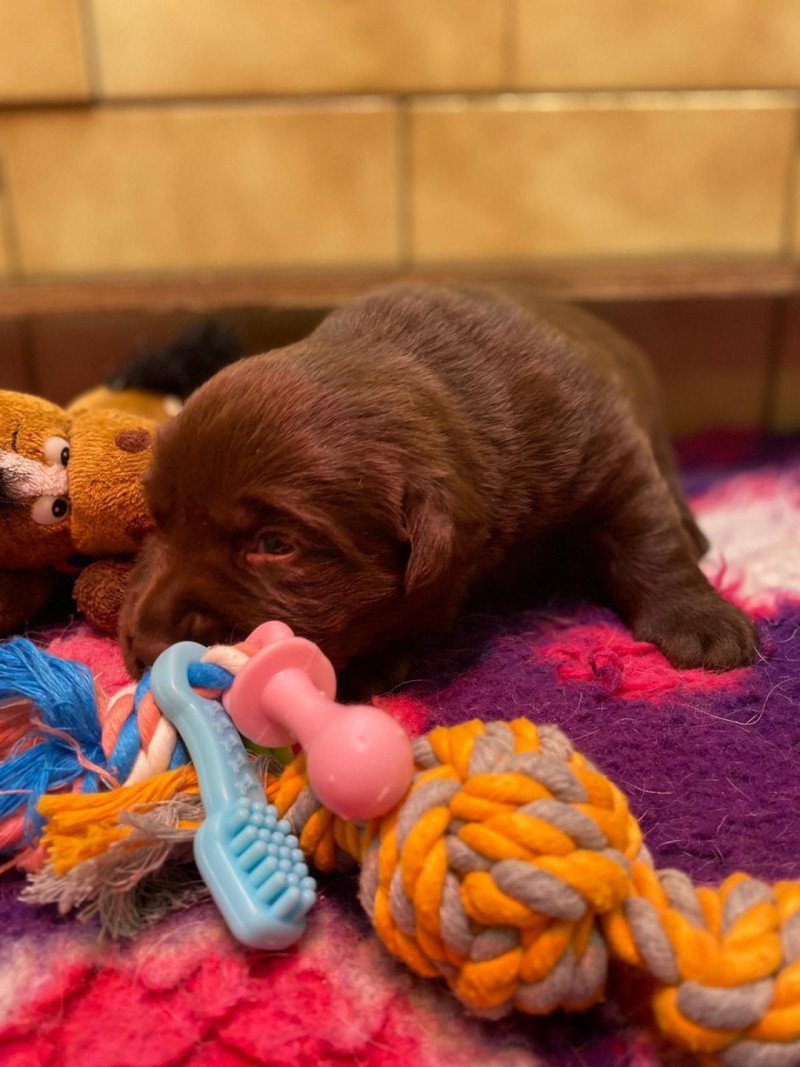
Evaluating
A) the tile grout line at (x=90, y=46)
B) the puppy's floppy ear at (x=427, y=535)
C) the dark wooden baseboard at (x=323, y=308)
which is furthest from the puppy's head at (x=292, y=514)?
the tile grout line at (x=90, y=46)

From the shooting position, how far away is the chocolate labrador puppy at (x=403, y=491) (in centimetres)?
141

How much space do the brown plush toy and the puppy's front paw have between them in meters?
0.94

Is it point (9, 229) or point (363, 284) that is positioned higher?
point (9, 229)

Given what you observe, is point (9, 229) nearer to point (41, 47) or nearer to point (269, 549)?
point (41, 47)

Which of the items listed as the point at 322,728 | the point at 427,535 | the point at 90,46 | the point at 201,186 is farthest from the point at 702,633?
the point at 90,46

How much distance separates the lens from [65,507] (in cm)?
168

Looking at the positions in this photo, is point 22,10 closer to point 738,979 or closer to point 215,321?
point 215,321

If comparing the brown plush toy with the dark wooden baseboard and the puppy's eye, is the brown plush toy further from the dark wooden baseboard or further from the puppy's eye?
the dark wooden baseboard

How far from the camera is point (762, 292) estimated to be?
3066 mm

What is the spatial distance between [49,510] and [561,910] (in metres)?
1.15

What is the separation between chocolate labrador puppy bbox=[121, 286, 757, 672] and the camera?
1.41m

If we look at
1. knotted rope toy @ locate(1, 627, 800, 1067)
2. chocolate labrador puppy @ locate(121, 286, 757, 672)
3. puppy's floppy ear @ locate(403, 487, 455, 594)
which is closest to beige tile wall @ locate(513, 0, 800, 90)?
chocolate labrador puppy @ locate(121, 286, 757, 672)

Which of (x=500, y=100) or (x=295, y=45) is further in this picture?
(x=500, y=100)

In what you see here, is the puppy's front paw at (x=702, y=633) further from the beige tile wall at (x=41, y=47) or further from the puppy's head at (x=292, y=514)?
the beige tile wall at (x=41, y=47)
